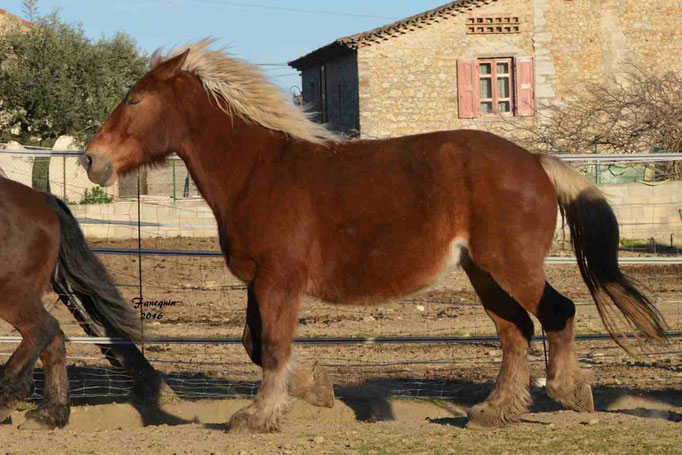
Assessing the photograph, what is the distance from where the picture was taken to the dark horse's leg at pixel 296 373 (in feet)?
18.9

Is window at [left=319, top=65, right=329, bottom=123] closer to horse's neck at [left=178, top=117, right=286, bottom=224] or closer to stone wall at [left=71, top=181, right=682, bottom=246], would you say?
stone wall at [left=71, top=181, right=682, bottom=246]

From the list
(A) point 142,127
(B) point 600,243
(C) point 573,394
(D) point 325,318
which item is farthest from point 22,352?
(D) point 325,318

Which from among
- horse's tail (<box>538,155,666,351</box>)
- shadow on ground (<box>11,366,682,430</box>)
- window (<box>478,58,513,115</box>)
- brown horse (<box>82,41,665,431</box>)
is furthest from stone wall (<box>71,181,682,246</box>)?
window (<box>478,58,513,115</box>)

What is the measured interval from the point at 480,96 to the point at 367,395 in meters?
21.9

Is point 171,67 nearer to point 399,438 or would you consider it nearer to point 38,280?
point 38,280

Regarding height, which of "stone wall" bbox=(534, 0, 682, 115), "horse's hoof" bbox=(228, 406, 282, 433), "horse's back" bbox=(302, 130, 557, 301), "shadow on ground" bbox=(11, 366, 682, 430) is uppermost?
"stone wall" bbox=(534, 0, 682, 115)

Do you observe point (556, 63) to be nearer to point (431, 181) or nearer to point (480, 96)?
point (480, 96)

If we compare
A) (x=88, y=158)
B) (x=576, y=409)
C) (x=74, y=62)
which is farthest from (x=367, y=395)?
(x=74, y=62)

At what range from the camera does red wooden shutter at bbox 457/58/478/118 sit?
27719 millimetres

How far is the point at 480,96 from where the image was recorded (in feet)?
92.6

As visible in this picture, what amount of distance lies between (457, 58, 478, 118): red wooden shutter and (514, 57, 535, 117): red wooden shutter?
1.37 metres

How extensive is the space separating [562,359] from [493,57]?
23.8 m

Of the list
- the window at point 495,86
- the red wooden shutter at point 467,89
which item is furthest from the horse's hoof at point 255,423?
the window at point 495,86

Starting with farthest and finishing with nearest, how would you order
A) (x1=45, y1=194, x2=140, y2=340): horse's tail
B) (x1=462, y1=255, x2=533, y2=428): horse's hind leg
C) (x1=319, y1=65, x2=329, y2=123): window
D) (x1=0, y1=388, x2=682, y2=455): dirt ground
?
(x1=319, y1=65, x2=329, y2=123): window → (x1=45, y1=194, x2=140, y2=340): horse's tail → (x1=462, y1=255, x2=533, y2=428): horse's hind leg → (x1=0, y1=388, x2=682, y2=455): dirt ground
